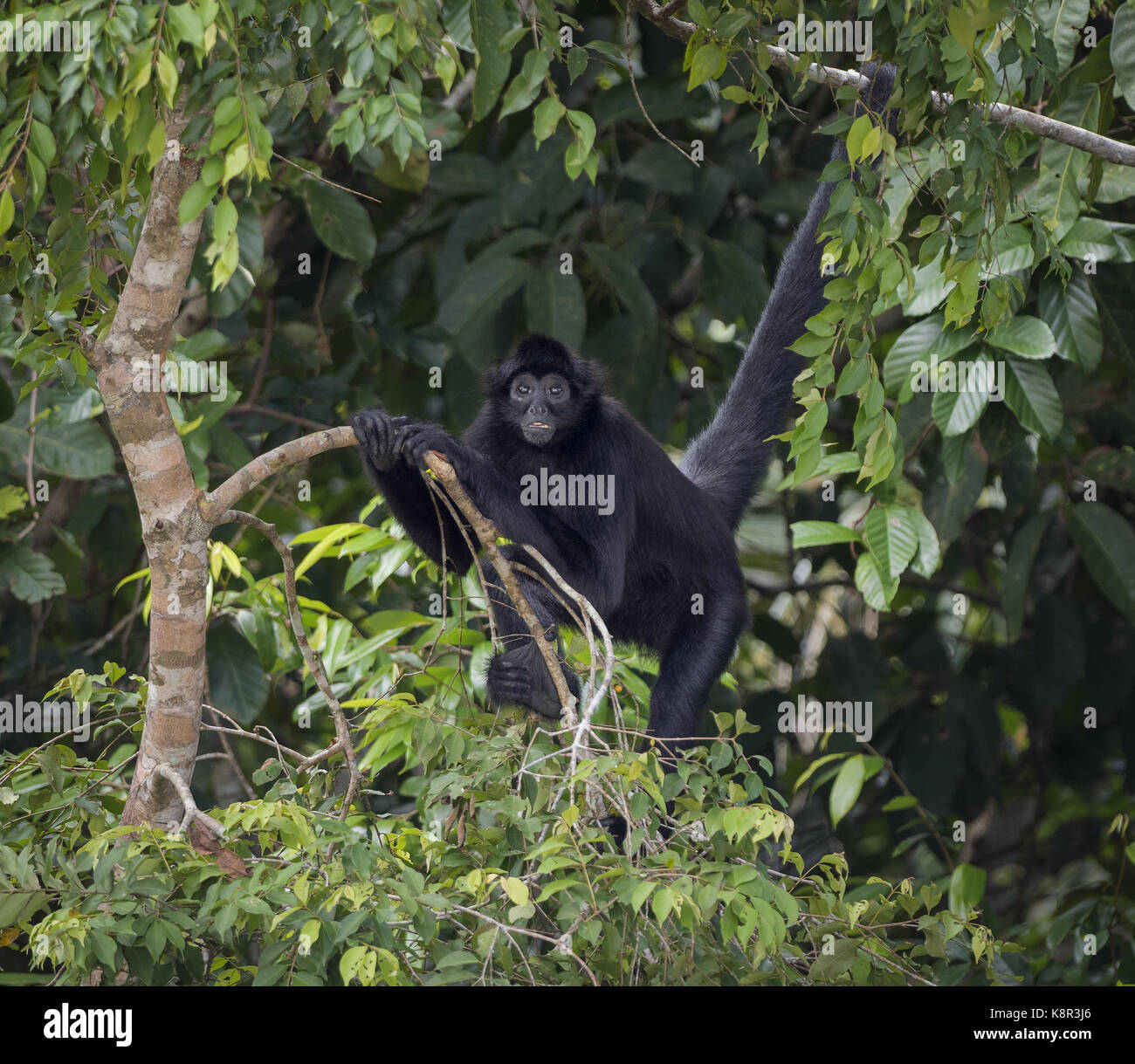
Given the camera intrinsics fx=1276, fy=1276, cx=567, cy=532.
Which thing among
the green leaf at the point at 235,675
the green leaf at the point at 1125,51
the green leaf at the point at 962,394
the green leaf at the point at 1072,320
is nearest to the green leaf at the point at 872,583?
the green leaf at the point at 962,394

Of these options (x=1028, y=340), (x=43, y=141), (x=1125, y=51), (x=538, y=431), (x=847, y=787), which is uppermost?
(x=1125, y=51)

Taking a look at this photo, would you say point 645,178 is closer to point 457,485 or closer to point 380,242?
point 380,242

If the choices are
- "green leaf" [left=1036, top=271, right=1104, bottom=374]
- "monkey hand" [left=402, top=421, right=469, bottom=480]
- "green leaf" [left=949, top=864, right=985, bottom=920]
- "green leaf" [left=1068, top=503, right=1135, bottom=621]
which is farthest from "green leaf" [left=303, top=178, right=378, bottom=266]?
"green leaf" [left=949, top=864, right=985, bottom=920]

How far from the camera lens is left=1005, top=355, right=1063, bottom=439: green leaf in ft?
15.3

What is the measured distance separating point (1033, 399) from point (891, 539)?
0.72 meters

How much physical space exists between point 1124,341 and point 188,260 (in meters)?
4.00

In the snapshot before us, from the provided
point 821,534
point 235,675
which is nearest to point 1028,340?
point 821,534

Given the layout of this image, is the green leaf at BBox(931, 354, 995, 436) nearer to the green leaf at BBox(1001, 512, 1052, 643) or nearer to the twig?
the green leaf at BBox(1001, 512, 1052, 643)

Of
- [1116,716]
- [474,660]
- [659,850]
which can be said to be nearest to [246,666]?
[474,660]

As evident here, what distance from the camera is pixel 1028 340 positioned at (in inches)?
175

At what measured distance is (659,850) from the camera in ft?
9.59

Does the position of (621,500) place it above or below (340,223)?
below

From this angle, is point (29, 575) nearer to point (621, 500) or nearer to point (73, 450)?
point (73, 450)

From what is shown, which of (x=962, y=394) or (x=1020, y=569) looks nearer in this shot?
(x=962, y=394)
